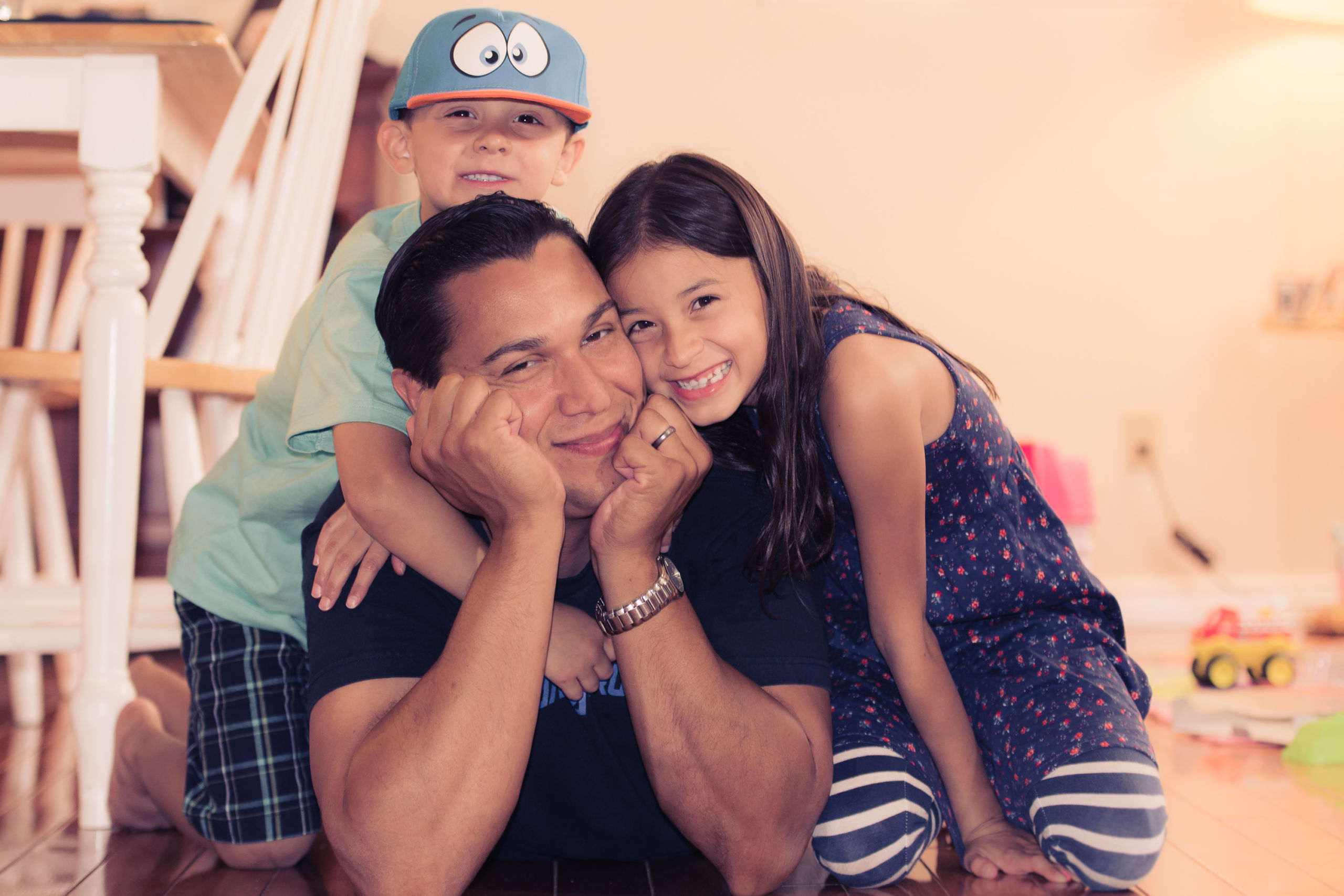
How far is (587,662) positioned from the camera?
1.05m

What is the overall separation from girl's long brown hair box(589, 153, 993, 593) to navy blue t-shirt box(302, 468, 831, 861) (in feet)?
0.21

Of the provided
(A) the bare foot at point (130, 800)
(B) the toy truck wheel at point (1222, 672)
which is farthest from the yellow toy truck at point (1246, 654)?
(A) the bare foot at point (130, 800)

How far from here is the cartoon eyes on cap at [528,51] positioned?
1.33 meters

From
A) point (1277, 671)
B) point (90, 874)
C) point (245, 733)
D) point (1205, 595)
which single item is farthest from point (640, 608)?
point (1205, 595)

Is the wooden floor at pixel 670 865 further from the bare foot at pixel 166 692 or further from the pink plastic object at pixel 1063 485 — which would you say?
the pink plastic object at pixel 1063 485

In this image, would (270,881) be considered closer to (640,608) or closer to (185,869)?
(185,869)

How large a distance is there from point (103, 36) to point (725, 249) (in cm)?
87

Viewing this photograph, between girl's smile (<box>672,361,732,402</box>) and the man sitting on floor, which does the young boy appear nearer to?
the man sitting on floor

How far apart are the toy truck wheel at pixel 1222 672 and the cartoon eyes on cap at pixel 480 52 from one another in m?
1.84

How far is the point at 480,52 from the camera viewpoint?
4.34 ft

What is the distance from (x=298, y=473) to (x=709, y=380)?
1.67ft

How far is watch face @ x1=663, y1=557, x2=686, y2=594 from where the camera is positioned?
→ 0.99m

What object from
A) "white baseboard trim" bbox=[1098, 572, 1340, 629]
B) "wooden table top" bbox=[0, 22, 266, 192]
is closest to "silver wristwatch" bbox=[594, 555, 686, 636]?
"wooden table top" bbox=[0, 22, 266, 192]

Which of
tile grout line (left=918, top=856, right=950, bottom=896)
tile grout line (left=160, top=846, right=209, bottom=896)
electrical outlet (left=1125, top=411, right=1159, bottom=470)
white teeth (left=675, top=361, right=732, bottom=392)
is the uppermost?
white teeth (left=675, top=361, right=732, bottom=392)
